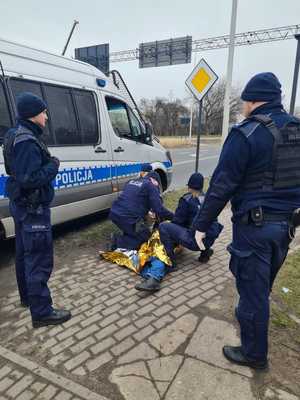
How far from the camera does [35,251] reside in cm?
274

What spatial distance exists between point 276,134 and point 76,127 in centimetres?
328

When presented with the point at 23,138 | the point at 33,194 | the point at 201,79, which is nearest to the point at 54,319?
the point at 33,194

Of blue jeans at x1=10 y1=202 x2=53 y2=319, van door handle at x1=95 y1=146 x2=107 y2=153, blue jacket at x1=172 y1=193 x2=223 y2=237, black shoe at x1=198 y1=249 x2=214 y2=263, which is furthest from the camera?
van door handle at x1=95 y1=146 x2=107 y2=153

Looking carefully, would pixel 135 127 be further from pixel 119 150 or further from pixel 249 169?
pixel 249 169

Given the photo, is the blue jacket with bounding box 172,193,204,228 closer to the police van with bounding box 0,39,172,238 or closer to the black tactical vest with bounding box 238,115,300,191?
the police van with bounding box 0,39,172,238

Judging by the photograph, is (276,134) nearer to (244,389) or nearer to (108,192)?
(244,389)

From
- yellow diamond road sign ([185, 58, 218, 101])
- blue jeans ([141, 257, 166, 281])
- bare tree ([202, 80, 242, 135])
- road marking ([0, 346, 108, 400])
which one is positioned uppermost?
bare tree ([202, 80, 242, 135])

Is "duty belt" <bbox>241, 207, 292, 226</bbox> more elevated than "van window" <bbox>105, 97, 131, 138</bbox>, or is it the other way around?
"van window" <bbox>105, 97, 131, 138</bbox>

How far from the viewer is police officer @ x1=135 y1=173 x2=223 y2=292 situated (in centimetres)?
363

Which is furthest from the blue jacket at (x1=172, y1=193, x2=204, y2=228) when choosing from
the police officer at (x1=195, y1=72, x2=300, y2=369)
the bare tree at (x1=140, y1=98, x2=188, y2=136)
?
the bare tree at (x1=140, y1=98, x2=188, y2=136)

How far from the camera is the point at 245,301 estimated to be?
226cm

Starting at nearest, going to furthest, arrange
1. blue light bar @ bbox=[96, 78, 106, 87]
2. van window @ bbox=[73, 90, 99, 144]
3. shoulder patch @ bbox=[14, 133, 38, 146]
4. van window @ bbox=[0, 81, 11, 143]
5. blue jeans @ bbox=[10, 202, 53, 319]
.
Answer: shoulder patch @ bbox=[14, 133, 38, 146], blue jeans @ bbox=[10, 202, 53, 319], van window @ bbox=[0, 81, 11, 143], van window @ bbox=[73, 90, 99, 144], blue light bar @ bbox=[96, 78, 106, 87]

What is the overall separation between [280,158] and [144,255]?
2258 mm

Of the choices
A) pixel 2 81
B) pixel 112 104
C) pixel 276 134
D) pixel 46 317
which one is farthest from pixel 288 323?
pixel 112 104
